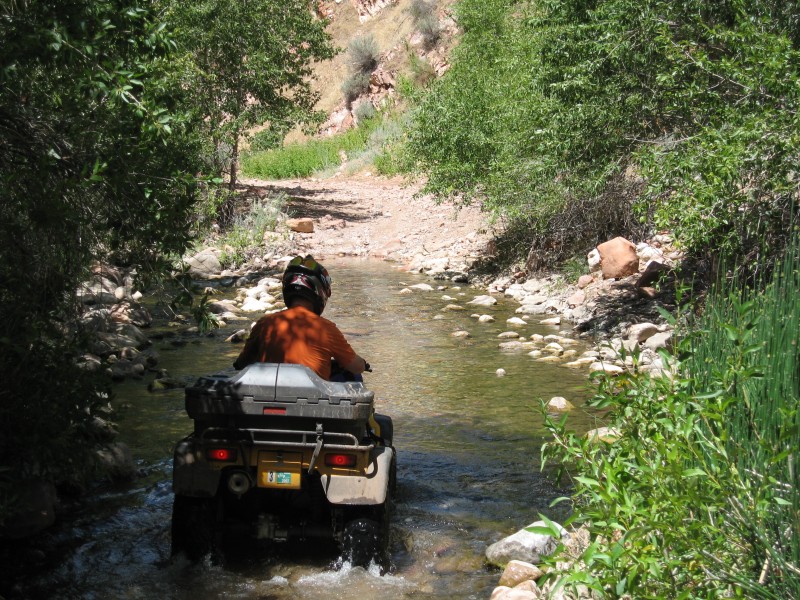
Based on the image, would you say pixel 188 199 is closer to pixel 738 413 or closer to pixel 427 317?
pixel 738 413

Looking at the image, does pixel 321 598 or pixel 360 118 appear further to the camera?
pixel 360 118

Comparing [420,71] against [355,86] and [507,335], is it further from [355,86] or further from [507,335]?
[507,335]

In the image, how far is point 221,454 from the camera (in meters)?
5.23

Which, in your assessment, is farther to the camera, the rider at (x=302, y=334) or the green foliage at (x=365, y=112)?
the green foliage at (x=365, y=112)

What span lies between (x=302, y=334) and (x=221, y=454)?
94cm

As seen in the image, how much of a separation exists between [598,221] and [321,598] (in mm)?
12624

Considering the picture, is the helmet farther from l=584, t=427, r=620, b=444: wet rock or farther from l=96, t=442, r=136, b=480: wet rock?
l=96, t=442, r=136, b=480: wet rock

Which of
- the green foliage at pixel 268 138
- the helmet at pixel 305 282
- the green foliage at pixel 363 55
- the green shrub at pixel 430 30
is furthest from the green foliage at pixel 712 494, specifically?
the green foliage at pixel 363 55

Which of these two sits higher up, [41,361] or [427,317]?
[41,361]

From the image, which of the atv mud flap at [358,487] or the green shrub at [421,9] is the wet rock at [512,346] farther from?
the green shrub at [421,9]

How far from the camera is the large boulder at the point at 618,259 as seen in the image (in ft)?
50.9

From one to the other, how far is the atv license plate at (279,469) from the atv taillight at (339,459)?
0.51 ft

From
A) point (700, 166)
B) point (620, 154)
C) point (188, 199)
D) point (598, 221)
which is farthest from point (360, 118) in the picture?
point (188, 199)

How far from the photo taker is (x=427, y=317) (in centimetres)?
1546
